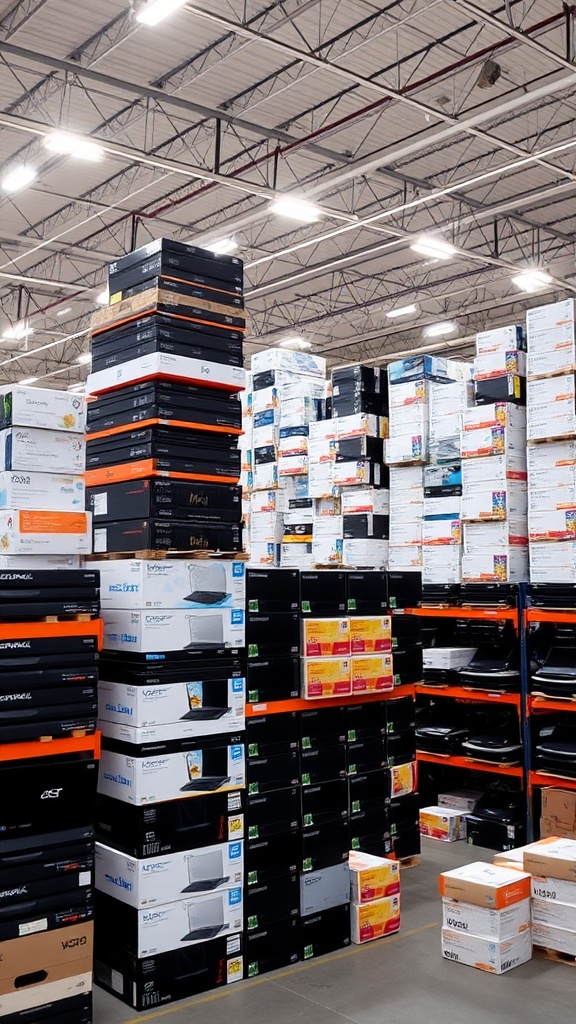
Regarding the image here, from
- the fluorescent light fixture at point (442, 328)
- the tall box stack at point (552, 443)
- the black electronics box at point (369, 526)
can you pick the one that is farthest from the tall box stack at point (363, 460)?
the fluorescent light fixture at point (442, 328)

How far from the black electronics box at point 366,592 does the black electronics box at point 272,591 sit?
1.62ft

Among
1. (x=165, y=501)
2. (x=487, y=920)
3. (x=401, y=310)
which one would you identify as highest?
(x=401, y=310)

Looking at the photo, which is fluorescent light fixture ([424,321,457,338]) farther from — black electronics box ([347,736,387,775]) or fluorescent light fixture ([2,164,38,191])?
black electronics box ([347,736,387,775])

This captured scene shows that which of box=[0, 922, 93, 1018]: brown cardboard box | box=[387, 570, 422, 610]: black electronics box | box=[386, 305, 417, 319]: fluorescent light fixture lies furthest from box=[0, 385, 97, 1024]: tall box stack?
box=[386, 305, 417, 319]: fluorescent light fixture

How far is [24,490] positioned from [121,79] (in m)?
8.26

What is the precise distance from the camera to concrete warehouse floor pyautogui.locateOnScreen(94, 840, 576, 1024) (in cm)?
441

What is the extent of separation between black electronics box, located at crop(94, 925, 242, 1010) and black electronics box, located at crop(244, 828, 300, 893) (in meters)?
0.33

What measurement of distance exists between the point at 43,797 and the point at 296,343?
17.5 meters

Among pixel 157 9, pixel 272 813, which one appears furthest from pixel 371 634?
pixel 157 9

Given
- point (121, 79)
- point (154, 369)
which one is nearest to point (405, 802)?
point (154, 369)

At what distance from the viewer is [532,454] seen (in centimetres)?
766

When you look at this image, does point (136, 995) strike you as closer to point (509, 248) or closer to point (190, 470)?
point (190, 470)

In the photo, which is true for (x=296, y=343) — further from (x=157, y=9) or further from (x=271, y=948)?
(x=271, y=948)

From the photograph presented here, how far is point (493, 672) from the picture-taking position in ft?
25.3
